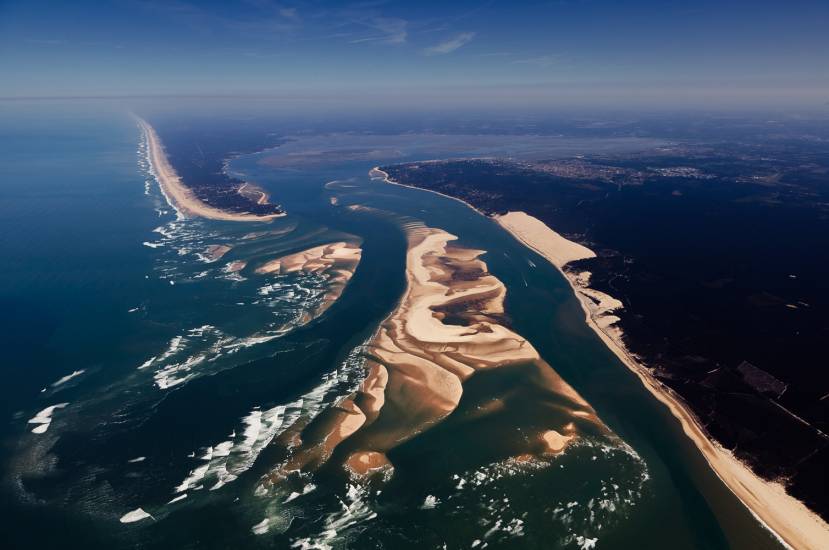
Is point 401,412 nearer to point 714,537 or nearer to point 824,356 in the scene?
point 714,537

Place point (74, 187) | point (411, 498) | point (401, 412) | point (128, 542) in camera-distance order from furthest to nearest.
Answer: point (74, 187), point (401, 412), point (411, 498), point (128, 542)

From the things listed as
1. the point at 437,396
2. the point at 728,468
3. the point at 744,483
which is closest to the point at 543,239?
the point at 437,396

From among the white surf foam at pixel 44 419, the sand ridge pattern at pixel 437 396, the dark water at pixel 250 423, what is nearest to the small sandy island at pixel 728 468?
the dark water at pixel 250 423

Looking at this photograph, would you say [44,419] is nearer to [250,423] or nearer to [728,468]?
[250,423]

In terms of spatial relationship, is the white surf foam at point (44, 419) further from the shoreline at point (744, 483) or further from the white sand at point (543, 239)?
the white sand at point (543, 239)

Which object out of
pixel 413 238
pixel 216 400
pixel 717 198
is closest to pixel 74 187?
pixel 413 238

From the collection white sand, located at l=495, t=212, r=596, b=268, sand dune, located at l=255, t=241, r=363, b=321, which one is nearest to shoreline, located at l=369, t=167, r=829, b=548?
white sand, located at l=495, t=212, r=596, b=268
